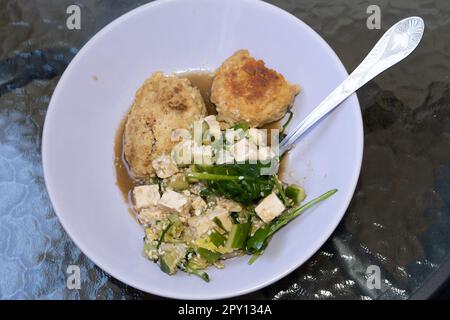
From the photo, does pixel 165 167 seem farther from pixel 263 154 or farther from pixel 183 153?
pixel 263 154

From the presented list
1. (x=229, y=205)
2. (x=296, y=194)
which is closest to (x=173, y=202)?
(x=229, y=205)

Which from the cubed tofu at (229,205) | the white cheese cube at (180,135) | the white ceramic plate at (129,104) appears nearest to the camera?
the white ceramic plate at (129,104)

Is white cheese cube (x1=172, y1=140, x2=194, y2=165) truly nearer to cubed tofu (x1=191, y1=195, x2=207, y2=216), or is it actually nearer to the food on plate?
the food on plate

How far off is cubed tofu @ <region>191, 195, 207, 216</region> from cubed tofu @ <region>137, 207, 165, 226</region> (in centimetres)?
12

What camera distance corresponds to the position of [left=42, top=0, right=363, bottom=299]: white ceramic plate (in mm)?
1698

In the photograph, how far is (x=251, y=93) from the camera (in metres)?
1.91

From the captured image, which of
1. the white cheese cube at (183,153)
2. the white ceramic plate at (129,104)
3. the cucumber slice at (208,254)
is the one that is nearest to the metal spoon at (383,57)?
the white ceramic plate at (129,104)

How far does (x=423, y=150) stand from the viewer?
2.10 m

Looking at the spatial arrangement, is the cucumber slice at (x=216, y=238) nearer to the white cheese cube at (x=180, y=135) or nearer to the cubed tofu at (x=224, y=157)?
the cubed tofu at (x=224, y=157)

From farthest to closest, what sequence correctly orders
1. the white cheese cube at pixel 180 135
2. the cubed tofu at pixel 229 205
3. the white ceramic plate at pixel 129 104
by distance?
the white cheese cube at pixel 180 135, the cubed tofu at pixel 229 205, the white ceramic plate at pixel 129 104

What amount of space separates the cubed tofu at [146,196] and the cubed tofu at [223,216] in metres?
0.22

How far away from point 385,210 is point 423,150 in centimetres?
33

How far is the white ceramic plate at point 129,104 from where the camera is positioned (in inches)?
66.9

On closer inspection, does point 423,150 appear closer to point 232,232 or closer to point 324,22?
point 324,22
